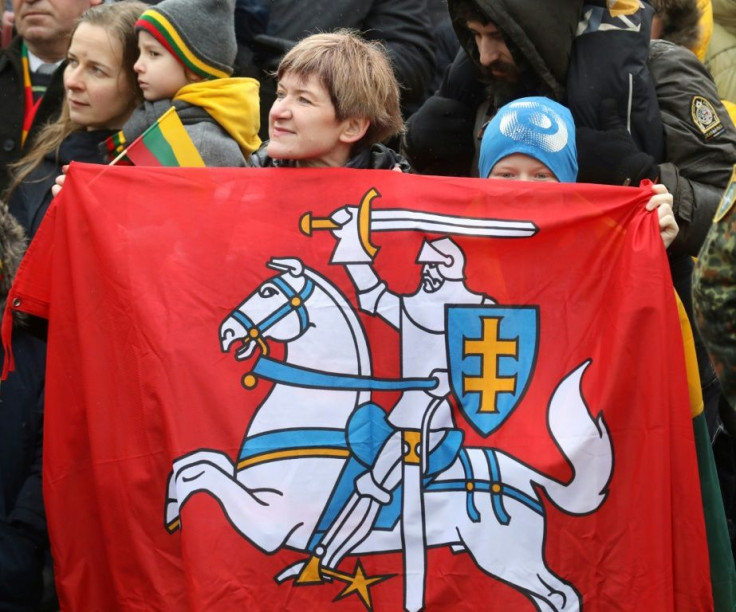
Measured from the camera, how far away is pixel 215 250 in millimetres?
4418

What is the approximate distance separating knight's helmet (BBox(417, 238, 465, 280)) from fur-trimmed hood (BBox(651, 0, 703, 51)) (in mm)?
2050

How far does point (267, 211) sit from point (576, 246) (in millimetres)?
930

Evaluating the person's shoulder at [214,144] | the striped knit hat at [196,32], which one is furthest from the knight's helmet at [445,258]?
the striped knit hat at [196,32]

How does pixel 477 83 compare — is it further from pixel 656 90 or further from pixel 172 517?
pixel 172 517

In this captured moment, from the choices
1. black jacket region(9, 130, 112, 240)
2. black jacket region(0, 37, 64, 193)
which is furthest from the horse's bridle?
black jacket region(0, 37, 64, 193)

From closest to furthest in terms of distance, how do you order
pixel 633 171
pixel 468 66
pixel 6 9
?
pixel 633 171
pixel 468 66
pixel 6 9

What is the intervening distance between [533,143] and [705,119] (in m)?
0.70

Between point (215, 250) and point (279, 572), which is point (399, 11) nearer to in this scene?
point (215, 250)

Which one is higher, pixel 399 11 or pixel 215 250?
pixel 399 11

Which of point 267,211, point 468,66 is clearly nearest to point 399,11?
point 468,66

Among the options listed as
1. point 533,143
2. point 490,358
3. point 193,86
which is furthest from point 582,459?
point 193,86

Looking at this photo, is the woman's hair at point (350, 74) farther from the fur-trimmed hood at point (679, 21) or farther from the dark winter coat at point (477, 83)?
the fur-trimmed hood at point (679, 21)

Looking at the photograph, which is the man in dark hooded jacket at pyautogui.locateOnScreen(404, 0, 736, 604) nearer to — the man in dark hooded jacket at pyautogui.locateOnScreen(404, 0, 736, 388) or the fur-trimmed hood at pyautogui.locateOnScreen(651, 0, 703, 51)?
the man in dark hooded jacket at pyautogui.locateOnScreen(404, 0, 736, 388)

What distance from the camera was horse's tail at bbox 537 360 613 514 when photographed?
4309 mm
